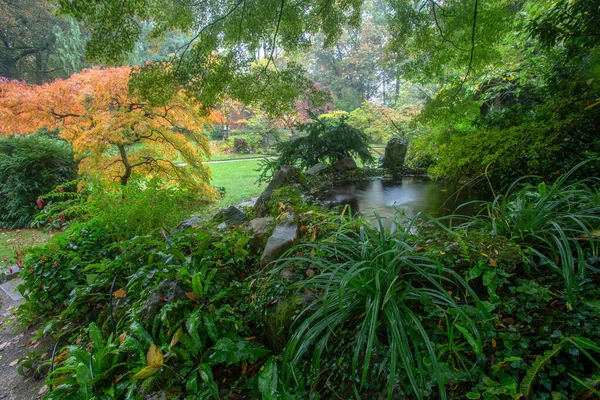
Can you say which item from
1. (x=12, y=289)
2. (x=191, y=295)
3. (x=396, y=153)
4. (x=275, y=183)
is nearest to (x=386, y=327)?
(x=191, y=295)

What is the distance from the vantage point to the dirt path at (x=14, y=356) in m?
1.87

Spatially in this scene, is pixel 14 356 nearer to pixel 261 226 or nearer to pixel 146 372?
pixel 146 372

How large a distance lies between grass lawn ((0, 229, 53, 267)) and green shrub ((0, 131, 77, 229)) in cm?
34

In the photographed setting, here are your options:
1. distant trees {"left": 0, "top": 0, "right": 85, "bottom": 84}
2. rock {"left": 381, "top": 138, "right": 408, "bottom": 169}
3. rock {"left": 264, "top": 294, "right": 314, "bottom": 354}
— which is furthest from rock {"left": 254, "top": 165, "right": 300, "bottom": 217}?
distant trees {"left": 0, "top": 0, "right": 85, "bottom": 84}

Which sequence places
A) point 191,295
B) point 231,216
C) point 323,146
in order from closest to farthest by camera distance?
point 191,295 → point 231,216 → point 323,146

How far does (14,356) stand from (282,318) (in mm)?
2300

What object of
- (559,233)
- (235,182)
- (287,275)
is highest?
(559,233)

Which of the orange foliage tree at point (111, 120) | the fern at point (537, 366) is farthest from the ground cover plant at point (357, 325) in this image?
the orange foliage tree at point (111, 120)

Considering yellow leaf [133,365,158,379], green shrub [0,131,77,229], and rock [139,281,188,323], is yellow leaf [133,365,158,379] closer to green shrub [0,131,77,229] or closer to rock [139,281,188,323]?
rock [139,281,188,323]

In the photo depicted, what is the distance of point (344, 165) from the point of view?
5379 millimetres

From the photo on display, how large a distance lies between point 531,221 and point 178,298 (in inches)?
80.6

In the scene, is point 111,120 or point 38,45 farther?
point 38,45

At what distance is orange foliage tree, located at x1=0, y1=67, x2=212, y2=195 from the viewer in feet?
13.6

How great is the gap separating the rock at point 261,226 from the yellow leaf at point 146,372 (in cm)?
114
